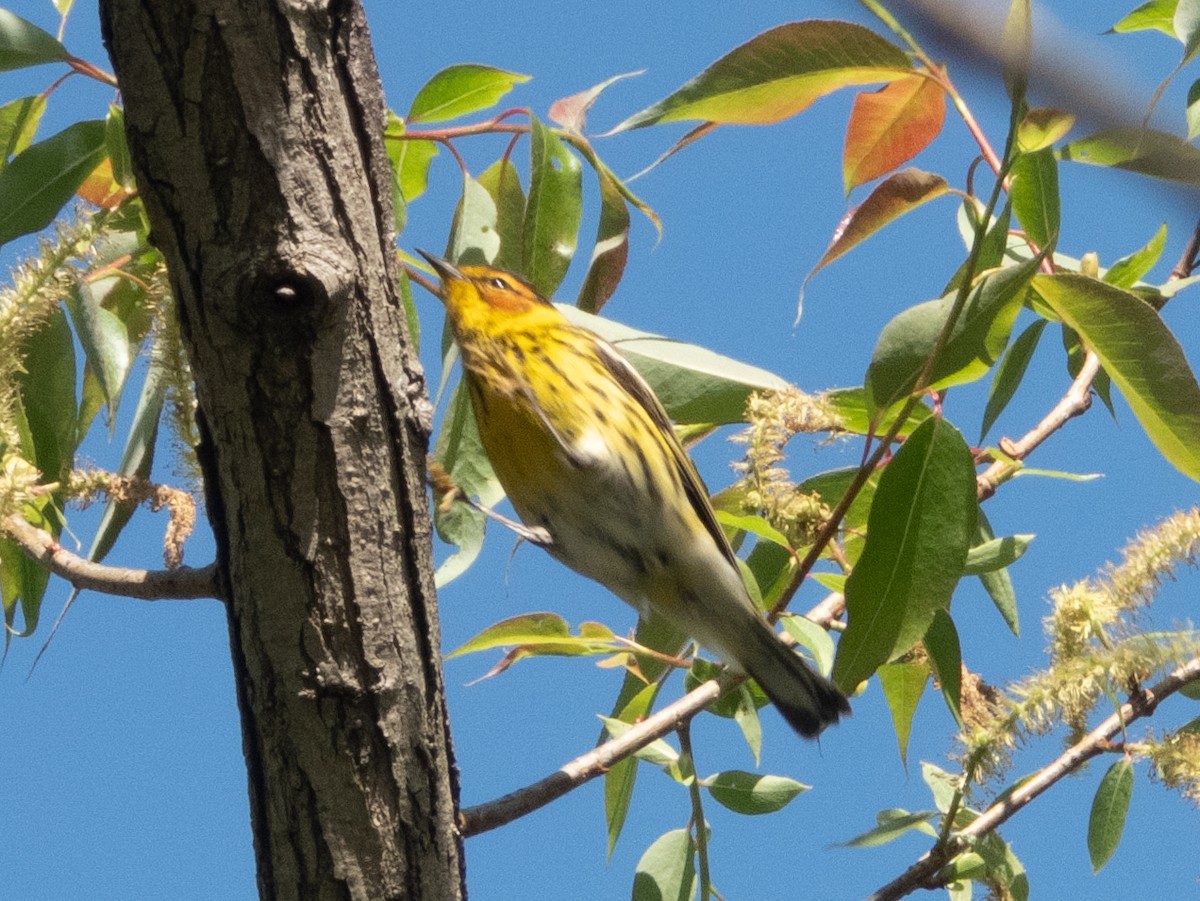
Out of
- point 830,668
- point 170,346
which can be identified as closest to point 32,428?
point 170,346

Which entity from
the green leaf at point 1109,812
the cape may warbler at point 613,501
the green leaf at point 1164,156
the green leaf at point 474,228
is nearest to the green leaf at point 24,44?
the green leaf at point 474,228

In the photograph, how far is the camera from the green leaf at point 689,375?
8.80 feet

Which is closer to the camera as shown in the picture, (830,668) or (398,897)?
(398,897)

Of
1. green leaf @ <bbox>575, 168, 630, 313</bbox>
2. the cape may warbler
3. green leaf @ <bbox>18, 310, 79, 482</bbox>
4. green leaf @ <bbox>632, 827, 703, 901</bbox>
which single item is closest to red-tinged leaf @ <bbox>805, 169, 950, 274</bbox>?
green leaf @ <bbox>575, 168, 630, 313</bbox>

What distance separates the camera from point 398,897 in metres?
1.97

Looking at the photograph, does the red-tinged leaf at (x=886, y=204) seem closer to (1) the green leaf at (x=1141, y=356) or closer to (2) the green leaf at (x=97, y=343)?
(1) the green leaf at (x=1141, y=356)

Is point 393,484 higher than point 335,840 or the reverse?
higher

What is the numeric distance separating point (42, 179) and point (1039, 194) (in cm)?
198

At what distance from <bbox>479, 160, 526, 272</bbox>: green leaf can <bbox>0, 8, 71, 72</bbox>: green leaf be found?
98 centimetres

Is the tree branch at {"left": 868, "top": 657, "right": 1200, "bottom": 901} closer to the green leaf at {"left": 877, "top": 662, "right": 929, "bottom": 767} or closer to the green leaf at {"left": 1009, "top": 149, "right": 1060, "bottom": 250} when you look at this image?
the green leaf at {"left": 877, "top": 662, "right": 929, "bottom": 767}

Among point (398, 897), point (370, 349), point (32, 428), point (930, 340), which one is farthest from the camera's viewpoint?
point (32, 428)

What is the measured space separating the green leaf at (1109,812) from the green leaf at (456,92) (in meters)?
1.91

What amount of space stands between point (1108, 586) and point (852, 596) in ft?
1.60

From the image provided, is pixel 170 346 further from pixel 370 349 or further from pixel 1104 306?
pixel 1104 306
